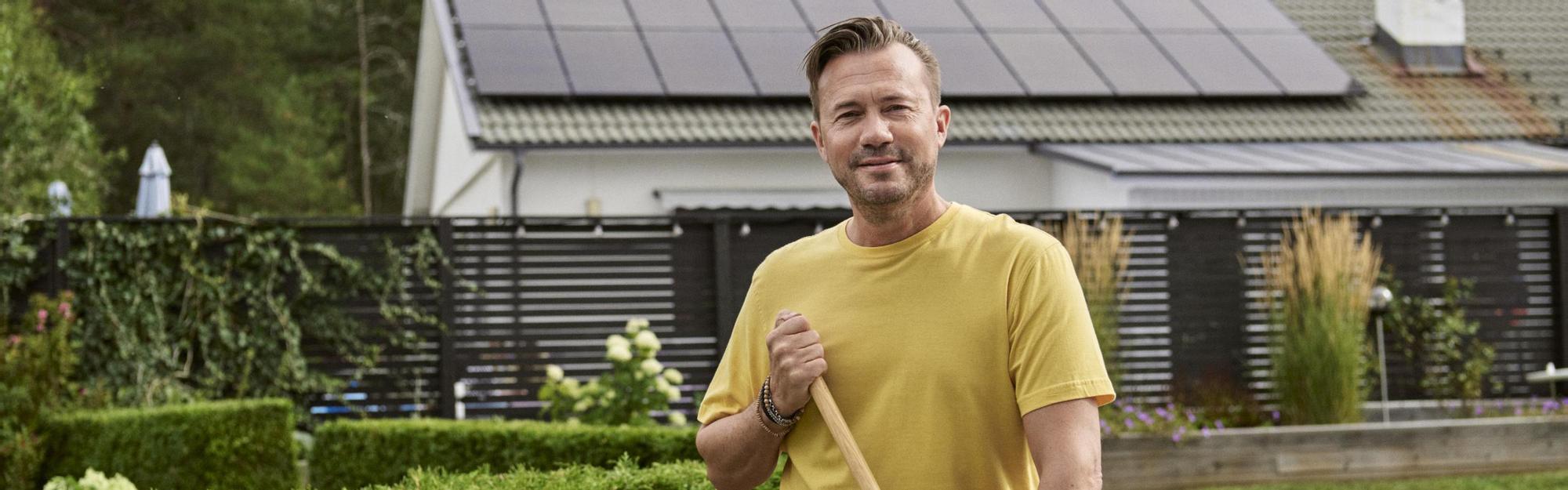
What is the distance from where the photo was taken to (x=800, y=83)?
12688 mm

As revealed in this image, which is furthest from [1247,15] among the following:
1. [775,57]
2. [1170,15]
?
[775,57]

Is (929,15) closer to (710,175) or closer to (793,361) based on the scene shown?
(710,175)

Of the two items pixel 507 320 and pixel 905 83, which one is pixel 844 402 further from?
pixel 507 320

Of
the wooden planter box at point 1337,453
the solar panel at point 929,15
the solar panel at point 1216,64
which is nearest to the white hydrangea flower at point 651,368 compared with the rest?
the wooden planter box at point 1337,453

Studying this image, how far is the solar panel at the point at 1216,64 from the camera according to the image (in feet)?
44.7

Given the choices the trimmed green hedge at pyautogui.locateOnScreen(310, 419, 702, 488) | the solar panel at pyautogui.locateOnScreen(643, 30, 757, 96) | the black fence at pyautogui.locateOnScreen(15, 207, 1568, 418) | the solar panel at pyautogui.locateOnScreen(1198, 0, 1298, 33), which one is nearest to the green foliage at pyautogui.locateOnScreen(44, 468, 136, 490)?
the trimmed green hedge at pyautogui.locateOnScreen(310, 419, 702, 488)

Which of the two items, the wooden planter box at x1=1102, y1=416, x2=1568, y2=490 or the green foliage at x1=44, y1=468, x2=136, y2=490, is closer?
the green foliage at x1=44, y1=468, x2=136, y2=490

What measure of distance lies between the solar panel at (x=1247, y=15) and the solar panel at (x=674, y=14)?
5.34 meters

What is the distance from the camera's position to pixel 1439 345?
9.88 meters

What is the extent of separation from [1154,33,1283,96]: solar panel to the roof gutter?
6.59 metres

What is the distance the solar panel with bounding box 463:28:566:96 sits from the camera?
1220 centimetres

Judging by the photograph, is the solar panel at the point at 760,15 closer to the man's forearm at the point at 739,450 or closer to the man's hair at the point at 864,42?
the man's forearm at the point at 739,450

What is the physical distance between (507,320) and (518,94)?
3409mm

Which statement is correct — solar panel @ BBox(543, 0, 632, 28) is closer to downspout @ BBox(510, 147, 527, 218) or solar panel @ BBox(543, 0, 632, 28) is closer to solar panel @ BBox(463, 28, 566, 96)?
solar panel @ BBox(463, 28, 566, 96)
